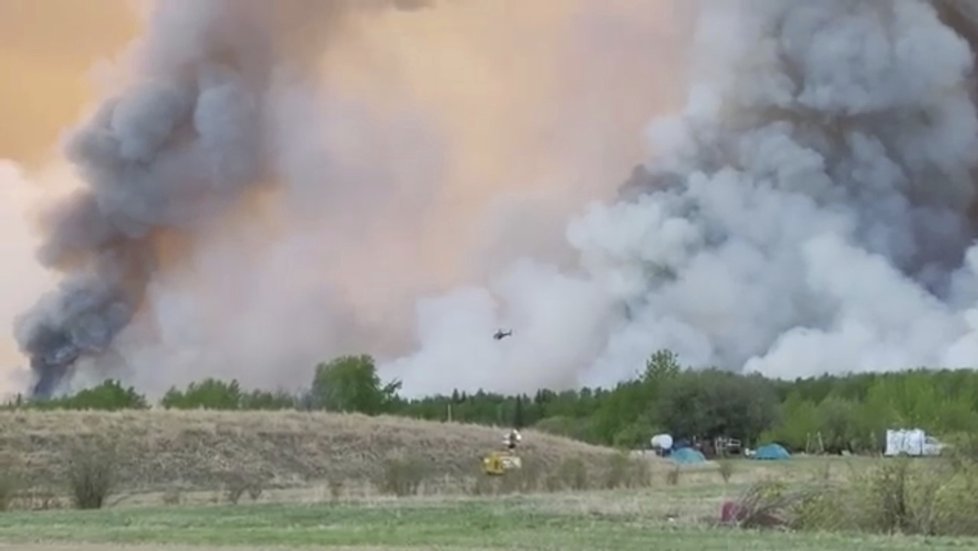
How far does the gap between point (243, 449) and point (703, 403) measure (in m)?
46.6

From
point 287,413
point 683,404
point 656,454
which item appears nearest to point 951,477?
point 287,413

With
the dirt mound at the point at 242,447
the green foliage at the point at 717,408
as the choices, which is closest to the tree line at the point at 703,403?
the green foliage at the point at 717,408

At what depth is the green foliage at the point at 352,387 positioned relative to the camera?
125 metres

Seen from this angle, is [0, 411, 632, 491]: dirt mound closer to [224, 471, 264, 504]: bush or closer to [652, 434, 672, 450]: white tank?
[224, 471, 264, 504]: bush

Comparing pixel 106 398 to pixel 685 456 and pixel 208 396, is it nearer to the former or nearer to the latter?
pixel 208 396

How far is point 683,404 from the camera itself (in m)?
102

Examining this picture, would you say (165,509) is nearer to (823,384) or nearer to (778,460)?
(778,460)

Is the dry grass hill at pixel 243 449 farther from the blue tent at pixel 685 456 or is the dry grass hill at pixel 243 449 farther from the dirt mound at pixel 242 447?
the blue tent at pixel 685 456

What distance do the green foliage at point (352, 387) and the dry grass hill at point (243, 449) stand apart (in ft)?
174

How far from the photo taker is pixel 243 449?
61.2 meters

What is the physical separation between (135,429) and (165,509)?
981 inches

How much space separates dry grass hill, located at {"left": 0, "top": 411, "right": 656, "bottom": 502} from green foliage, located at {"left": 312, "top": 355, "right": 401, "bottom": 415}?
53.1m

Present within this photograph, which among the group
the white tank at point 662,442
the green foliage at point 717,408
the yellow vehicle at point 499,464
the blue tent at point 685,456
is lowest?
the yellow vehicle at point 499,464

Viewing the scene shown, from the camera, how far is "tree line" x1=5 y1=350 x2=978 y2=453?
98312 mm
